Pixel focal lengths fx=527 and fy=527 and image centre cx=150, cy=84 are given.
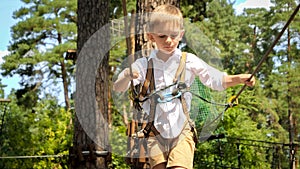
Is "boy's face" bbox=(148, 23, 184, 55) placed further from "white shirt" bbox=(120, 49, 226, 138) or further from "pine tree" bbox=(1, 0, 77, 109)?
"pine tree" bbox=(1, 0, 77, 109)

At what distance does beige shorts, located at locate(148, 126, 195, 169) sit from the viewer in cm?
189

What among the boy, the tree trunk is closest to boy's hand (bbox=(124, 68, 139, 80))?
the boy

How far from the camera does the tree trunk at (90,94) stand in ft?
15.3

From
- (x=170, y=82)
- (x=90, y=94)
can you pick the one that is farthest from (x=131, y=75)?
(x=90, y=94)

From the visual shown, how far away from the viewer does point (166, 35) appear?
1.91 meters

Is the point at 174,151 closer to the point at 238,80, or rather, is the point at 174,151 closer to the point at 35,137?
the point at 238,80

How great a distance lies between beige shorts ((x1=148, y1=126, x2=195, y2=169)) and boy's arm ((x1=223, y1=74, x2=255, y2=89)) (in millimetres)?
229

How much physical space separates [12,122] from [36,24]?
3.64 metres

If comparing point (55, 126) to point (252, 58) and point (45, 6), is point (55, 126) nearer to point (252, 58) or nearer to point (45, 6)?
point (45, 6)

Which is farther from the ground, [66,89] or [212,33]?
[212,33]

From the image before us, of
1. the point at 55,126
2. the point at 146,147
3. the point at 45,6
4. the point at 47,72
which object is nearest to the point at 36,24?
the point at 45,6

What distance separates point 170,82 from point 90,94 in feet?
9.41

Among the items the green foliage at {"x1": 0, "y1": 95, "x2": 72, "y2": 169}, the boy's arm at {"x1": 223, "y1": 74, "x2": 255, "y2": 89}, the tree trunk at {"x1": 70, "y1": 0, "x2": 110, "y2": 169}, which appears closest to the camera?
the boy's arm at {"x1": 223, "y1": 74, "x2": 255, "y2": 89}

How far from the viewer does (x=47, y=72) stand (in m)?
15.7
